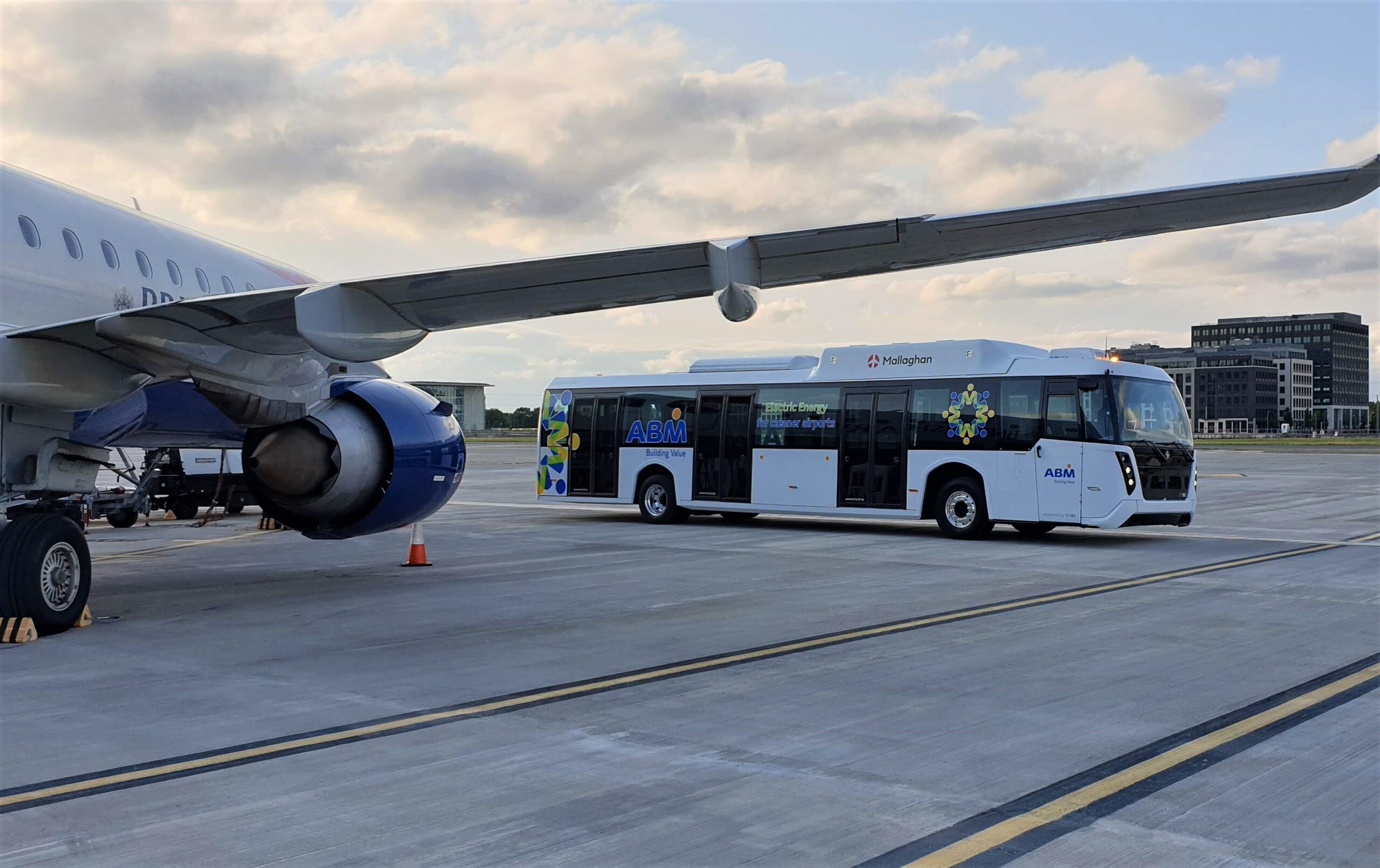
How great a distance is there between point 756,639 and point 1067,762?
144 inches

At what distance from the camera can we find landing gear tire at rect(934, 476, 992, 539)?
17969 millimetres

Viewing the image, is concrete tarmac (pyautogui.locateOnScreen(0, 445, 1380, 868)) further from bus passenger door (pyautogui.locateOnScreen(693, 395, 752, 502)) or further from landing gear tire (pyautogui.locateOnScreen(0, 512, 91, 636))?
bus passenger door (pyautogui.locateOnScreen(693, 395, 752, 502))

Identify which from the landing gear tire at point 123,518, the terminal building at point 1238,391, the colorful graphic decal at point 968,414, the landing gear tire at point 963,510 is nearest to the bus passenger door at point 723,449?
the landing gear tire at point 963,510

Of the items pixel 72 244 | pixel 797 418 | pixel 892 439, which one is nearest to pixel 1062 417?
pixel 892 439

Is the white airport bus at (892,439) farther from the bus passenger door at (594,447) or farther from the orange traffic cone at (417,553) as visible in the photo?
the orange traffic cone at (417,553)

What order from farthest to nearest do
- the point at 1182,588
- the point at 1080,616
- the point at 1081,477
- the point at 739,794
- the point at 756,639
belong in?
the point at 1081,477 → the point at 1182,588 → the point at 1080,616 → the point at 756,639 → the point at 739,794

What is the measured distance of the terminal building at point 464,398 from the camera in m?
13.3

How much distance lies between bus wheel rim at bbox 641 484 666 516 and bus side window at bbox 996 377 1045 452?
6612 millimetres

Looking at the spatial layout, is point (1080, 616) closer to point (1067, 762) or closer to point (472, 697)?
point (1067, 762)

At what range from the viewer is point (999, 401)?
1792 centimetres

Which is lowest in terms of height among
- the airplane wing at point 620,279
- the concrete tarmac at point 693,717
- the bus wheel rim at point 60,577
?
the concrete tarmac at point 693,717

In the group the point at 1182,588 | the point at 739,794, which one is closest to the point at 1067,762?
the point at 739,794

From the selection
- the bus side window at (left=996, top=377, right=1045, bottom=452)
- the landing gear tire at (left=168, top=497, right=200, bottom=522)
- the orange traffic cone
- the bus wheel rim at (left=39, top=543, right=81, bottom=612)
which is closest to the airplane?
the bus wheel rim at (left=39, top=543, right=81, bottom=612)

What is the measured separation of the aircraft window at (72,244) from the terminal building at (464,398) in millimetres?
3671
